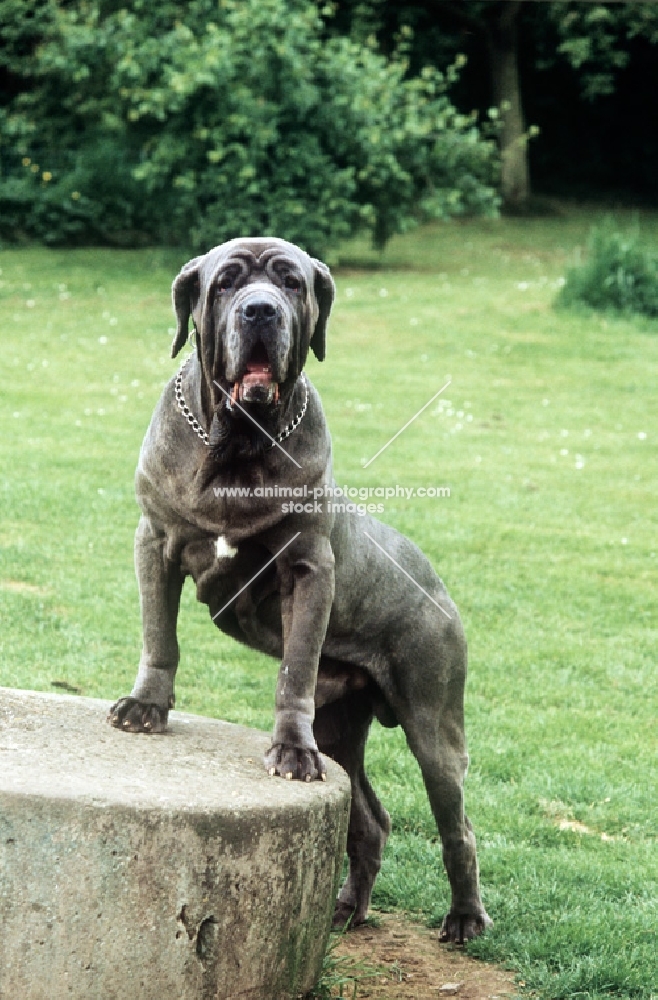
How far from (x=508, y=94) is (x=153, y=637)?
24.2 meters

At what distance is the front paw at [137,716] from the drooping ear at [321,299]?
1.24 metres

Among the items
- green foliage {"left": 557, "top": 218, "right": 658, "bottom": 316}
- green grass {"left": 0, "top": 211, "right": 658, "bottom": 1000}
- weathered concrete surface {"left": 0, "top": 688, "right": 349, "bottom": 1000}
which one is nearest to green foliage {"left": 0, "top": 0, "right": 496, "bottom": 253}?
green grass {"left": 0, "top": 211, "right": 658, "bottom": 1000}

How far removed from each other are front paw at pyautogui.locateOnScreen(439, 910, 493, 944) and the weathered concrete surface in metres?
1.12

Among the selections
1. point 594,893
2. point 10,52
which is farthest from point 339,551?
point 10,52

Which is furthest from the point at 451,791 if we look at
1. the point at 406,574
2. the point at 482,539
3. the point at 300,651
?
the point at 482,539

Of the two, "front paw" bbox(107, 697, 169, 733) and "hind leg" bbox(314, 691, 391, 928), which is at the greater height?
"front paw" bbox(107, 697, 169, 733)

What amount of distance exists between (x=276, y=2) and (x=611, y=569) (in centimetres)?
1036

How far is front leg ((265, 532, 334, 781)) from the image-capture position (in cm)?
412

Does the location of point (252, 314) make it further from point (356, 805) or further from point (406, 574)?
point (356, 805)

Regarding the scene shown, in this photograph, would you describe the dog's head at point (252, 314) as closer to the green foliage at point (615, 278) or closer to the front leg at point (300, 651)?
the front leg at point (300, 651)

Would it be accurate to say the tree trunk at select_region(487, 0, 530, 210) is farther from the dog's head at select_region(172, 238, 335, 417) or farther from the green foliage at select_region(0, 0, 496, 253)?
the dog's head at select_region(172, 238, 335, 417)

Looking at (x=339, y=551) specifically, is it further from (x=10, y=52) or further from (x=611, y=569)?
(x=10, y=52)

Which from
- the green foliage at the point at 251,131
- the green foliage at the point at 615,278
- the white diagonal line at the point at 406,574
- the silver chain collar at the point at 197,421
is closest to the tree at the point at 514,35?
the green foliage at the point at 251,131

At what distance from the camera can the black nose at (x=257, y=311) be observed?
3.86 m
